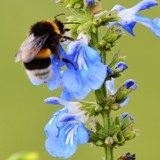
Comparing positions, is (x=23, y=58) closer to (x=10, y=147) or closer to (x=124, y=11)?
(x=124, y=11)

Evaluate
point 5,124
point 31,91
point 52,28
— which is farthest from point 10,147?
point 52,28

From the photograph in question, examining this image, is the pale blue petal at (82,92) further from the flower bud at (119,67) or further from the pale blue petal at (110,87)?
the pale blue petal at (110,87)

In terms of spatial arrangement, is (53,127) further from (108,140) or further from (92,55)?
(92,55)

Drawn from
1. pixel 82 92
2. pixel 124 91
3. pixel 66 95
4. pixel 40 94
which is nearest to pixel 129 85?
pixel 124 91

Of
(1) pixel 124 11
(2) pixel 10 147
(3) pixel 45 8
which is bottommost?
(2) pixel 10 147

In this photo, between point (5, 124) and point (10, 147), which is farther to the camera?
point (5, 124)

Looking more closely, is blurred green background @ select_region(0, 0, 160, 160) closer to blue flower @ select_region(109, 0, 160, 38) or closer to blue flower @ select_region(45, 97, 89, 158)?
blue flower @ select_region(45, 97, 89, 158)

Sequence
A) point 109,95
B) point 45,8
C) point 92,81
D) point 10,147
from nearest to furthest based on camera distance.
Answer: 1. point 92,81
2. point 109,95
3. point 10,147
4. point 45,8
